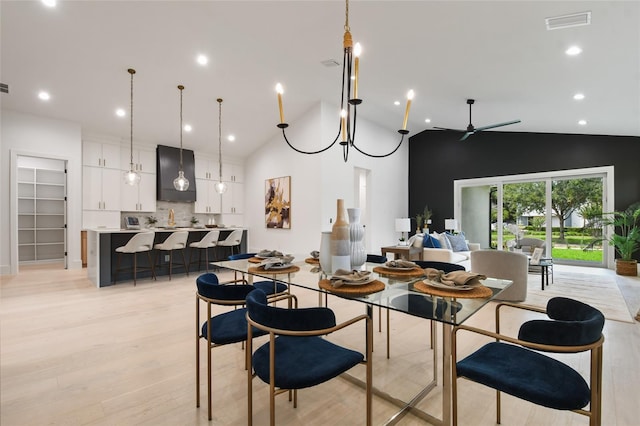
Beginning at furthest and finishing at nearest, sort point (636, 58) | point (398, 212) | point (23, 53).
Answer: point (398, 212) < point (23, 53) < point (636, 58)

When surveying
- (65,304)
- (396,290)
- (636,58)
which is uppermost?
(636,58)

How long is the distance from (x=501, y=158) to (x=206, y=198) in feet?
24.7

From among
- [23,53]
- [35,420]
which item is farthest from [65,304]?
[23,53]

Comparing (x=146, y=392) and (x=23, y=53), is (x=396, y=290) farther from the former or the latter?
(x=23, y=53)

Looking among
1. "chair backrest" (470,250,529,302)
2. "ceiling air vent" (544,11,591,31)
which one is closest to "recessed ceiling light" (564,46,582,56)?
"ceiling air vent" (544,11,591,31)

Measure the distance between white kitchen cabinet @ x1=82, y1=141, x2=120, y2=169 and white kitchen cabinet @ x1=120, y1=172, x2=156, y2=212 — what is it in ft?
1.69

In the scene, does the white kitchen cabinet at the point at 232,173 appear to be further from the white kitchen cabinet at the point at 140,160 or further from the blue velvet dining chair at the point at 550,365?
the blue velvet dining chair at the point at 550,365

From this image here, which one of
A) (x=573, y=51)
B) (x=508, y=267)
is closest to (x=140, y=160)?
(x=508, y=267)

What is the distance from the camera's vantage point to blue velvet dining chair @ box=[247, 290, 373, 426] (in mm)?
1263

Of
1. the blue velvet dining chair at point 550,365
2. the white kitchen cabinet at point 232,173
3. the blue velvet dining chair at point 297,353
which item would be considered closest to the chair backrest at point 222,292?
the blue velvet dining chair at point 297,353

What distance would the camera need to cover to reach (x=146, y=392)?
1.98m

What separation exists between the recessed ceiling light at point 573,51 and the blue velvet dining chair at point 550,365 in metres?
3.38

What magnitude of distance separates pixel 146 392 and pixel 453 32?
14.5ft

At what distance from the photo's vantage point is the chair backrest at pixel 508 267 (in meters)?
3.86
